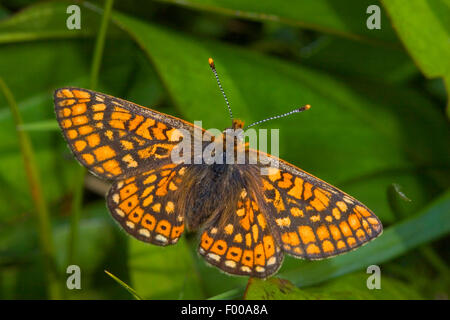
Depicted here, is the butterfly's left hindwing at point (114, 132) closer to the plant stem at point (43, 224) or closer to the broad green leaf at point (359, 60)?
the plant stem at point (43, 224)

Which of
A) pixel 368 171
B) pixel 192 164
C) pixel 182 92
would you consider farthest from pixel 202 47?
pixel 368 171

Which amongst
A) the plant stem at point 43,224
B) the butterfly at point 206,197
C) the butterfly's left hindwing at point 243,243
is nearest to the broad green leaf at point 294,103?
the butterfly at point 206,197

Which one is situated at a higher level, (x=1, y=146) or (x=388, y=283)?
(x=1, y=146)

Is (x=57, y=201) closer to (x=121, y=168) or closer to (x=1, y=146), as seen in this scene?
(x=1, y=146)

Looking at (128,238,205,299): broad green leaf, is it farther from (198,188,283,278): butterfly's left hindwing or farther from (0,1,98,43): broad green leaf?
(0,1,98,43): broad green leaf

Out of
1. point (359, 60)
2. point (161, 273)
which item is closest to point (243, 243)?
point (161, 273)

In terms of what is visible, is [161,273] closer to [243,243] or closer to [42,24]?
[243,243]

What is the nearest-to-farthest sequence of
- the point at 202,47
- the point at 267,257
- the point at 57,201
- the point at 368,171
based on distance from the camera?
the point at 267,257 < the point at 202,47 < the point at 368,171 < the point at 57,201
